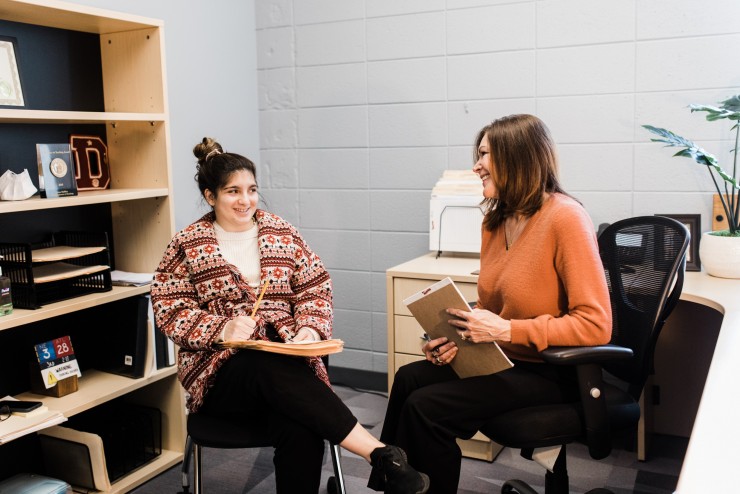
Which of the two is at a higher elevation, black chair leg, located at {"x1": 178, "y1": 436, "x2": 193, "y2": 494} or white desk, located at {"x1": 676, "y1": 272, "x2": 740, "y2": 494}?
white desk, located at {"x1": 676, "y1": 272, "x2": 740, "y2": 494}

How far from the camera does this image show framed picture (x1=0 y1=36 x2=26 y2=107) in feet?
7.74

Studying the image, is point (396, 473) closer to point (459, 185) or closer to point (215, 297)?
point (215, 297)

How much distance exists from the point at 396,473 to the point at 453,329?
408 mm

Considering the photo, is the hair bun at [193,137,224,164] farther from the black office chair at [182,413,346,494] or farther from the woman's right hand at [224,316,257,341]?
the black office chair at [182,413,346,494]

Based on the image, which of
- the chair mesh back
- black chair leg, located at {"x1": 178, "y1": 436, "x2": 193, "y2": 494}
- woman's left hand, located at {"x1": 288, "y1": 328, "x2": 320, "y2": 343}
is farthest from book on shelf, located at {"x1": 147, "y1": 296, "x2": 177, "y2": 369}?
the chair mesh back

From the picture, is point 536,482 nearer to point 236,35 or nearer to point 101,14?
point 101,14

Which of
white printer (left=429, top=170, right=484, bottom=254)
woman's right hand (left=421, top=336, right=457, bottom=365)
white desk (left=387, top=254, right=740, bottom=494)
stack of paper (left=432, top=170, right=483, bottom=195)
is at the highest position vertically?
stack of paper (left=432, top=170, right=483, bottom=195)

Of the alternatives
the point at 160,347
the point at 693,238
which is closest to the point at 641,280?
the point at 693,238

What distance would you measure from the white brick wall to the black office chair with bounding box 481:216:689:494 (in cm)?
98

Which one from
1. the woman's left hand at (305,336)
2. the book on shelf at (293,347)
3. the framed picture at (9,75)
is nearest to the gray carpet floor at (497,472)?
the woman's left hand at (305,336)

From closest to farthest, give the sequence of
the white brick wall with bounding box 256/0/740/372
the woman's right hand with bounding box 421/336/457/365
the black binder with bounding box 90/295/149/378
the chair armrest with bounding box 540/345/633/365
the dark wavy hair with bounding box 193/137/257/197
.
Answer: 1. the chair armrest with bounding box 540/345/633/365
2. the woman's right hand with bounding box 421/336/457/365
3. the dark wavy hair with bounding box 193/137/257/197
4. the black binder with bounding box 90/295/149/378
5. the white brick wall with bounding box 256/0/740/372

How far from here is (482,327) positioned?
1.91 meters

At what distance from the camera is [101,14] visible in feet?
7.92

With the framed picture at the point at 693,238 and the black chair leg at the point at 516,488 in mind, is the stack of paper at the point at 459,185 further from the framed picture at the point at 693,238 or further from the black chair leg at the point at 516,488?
the black chair leg at the point at 516,488
